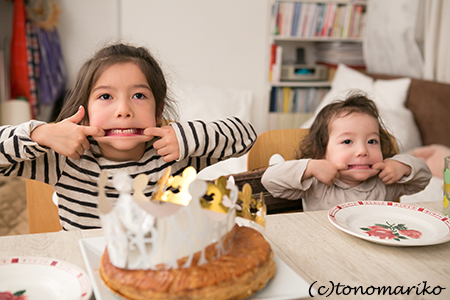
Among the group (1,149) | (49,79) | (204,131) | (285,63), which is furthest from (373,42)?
(1,149)

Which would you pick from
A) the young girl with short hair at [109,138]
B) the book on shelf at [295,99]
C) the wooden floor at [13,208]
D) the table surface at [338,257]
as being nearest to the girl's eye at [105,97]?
the young girl with short hair at [109,138]

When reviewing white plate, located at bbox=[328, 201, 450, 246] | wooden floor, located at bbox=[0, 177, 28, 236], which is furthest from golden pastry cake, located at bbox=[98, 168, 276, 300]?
wooden floor, located at bbox=[0, 177, 28, 236]

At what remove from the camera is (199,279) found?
1.68ft

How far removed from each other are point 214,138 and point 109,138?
0.82 feet

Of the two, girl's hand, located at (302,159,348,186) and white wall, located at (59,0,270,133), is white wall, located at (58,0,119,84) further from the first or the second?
girl's hand, located at (302,159,348,186)

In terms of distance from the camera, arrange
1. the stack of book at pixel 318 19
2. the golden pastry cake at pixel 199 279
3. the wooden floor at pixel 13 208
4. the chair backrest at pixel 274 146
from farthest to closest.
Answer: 1. the stack of book at pixel 318 19
2. the wooden floor at pixel 13 208
3. the chair backrest at pixel 274 146
4. the golden pastry cake at pixel 199 279

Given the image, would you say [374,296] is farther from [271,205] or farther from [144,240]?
[271,205]

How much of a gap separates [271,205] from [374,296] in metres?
0.66

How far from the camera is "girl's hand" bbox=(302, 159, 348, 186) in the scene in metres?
1.20

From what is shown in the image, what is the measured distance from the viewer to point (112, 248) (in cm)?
54

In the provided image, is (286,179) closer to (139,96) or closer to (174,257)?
(139,96)

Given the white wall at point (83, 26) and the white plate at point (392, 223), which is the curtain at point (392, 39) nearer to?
the white wall at point (83, 26)

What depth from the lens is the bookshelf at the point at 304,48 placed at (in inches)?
131

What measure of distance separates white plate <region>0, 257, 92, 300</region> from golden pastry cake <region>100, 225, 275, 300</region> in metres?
0.05
